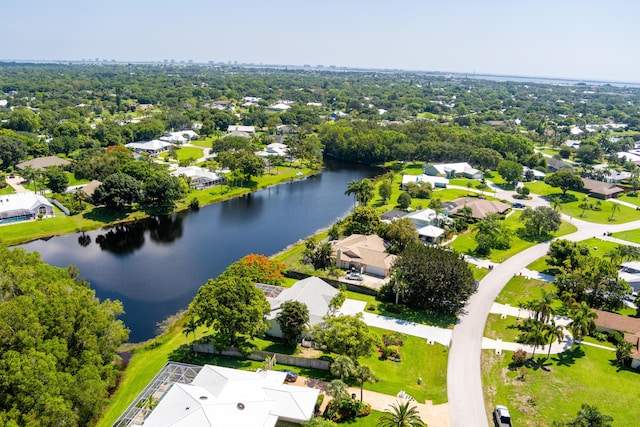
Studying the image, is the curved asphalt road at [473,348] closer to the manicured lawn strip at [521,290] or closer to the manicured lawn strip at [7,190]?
the manicured lawn strip at [521,290]

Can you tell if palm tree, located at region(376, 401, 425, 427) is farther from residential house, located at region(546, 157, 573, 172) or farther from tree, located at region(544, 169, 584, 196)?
residential house, located at region(546, 157, 573, 172)

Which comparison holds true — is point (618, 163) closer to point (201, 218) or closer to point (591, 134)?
point (591, 134)

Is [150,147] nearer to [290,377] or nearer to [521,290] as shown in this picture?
[290,377]

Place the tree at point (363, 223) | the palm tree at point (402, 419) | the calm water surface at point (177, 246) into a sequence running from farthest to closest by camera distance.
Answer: the tree at point (363, 223) < the calm water surface at point (177, 246) < the palm tree at point (402, 419)

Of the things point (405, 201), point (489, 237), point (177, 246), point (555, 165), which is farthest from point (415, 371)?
point (555, 165)

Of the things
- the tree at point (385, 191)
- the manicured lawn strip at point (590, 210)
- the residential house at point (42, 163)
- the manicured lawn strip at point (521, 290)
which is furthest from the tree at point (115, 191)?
the manicured lawn strip at point (590, 210)

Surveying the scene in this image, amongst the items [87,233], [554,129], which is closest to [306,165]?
[87,233]

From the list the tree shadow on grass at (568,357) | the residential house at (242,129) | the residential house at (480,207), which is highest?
the residential house at (242,129)
